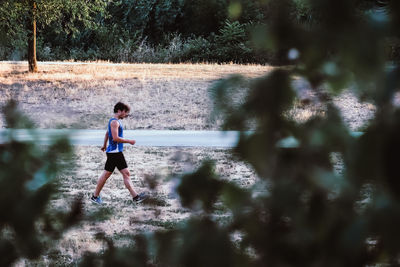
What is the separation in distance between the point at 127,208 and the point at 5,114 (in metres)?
5.95

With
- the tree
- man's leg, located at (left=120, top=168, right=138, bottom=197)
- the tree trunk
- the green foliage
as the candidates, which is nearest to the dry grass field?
man's leg, located at (left=120, top=168, right=138, bottom=197)

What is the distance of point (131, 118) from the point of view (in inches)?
582

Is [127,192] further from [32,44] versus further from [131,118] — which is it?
[32,44]

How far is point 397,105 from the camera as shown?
0.84 m

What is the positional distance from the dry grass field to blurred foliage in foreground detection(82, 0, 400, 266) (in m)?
0.04

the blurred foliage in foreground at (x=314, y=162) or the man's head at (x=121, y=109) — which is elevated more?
the blurred foliage in foreground at (x=314, y=162)

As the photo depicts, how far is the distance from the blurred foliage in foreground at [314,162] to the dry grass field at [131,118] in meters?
0.04

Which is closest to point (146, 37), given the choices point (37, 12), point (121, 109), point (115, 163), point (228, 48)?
point (228, 48)

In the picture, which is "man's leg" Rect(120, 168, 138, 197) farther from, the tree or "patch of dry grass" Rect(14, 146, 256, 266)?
the tree

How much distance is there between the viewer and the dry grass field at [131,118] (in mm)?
1182

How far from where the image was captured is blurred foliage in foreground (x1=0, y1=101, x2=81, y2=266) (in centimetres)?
112

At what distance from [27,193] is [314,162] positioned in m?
0.59

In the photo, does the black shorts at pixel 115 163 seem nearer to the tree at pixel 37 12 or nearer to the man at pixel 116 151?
the man at pixel 116 151

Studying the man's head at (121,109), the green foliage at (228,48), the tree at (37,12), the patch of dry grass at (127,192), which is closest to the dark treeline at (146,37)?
the green foliage at (228,48)
